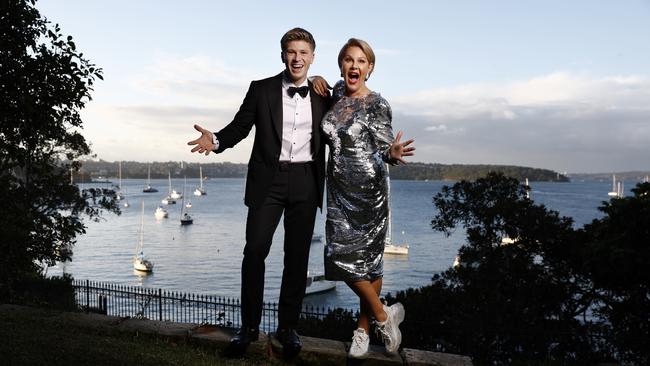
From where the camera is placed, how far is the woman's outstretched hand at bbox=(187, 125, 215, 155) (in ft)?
16.3

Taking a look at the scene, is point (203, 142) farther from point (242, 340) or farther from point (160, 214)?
point (160, 214)

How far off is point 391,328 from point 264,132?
1.99 m

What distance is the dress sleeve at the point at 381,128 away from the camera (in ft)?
16.2

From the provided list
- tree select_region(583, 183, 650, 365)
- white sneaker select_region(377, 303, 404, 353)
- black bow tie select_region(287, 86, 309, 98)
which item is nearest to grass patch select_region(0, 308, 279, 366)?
white sneaker select_region(377, 303, 404, 353)

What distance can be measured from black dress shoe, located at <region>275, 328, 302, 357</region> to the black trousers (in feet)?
0.22

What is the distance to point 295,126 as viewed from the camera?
16.7 feet

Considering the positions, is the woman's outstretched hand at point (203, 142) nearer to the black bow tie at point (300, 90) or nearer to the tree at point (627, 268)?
the black bow tie at point (300, 90)

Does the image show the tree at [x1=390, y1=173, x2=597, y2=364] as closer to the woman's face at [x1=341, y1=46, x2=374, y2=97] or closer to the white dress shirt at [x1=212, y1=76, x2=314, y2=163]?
the white dress shirt at [x1=212, y1=76, x2=314, y2=163]

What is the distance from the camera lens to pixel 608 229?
1408cm

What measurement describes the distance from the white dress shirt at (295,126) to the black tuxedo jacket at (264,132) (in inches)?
1.7

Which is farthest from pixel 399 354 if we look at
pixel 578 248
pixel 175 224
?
pixel 175 224

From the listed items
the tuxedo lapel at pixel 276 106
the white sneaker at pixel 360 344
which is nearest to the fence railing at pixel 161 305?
the white sneaker at pixel 360 344

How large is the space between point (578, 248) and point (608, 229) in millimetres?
1499

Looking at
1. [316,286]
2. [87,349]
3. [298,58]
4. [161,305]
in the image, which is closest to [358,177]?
[298,58]
